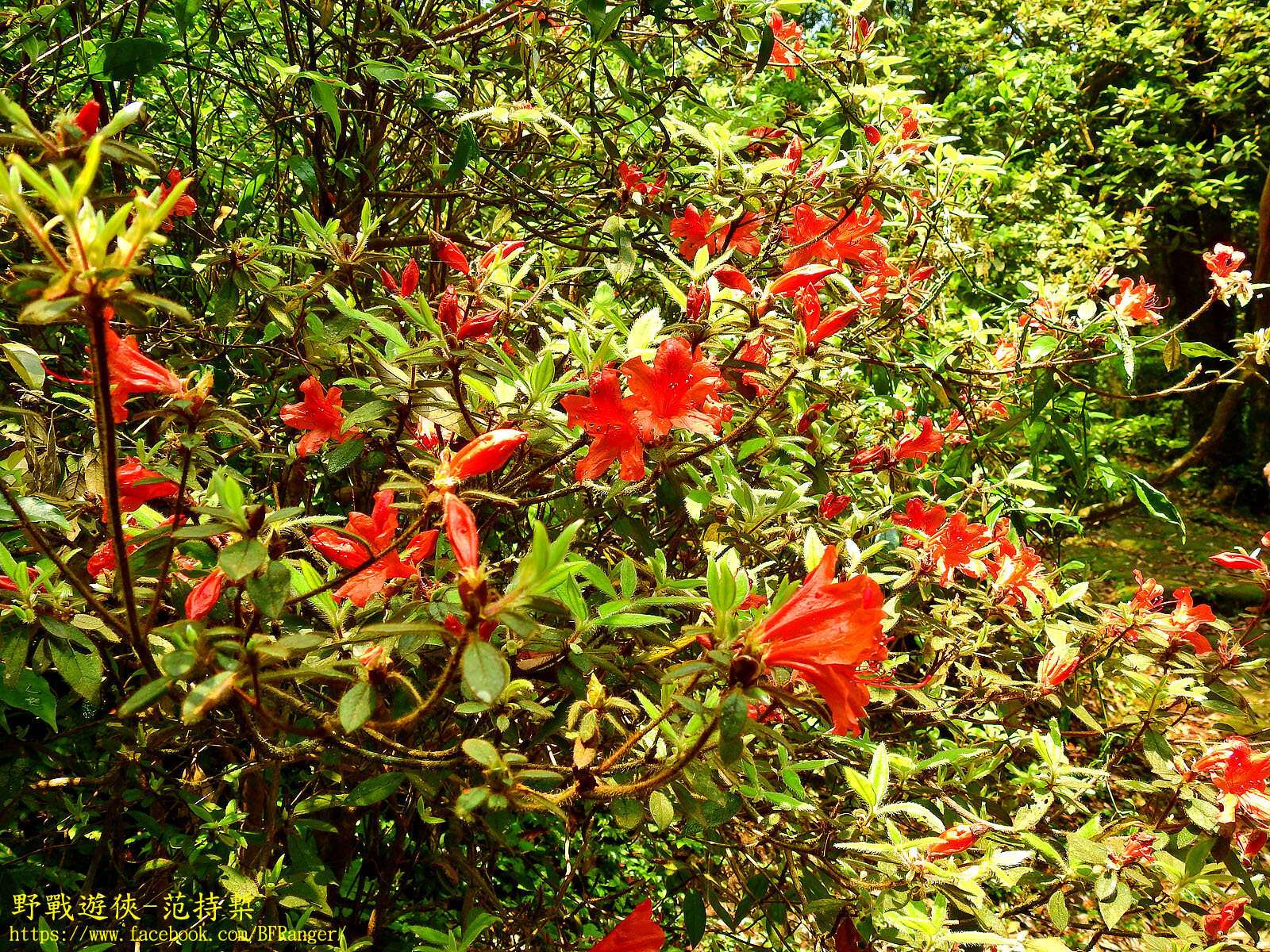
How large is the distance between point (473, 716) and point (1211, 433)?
4.43 meters

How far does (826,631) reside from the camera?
775 millimetres

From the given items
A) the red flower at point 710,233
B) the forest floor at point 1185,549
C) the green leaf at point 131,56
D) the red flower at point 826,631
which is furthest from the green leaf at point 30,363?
the forest floor at point 1185,549

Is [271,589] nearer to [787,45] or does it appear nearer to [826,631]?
[826,631]

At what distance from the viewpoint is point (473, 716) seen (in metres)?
1.36

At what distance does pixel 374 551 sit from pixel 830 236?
1116 mm

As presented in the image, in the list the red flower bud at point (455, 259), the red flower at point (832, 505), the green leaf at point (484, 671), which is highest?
A: the red flower bud at point (455, 259)

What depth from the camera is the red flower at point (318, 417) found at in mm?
1149

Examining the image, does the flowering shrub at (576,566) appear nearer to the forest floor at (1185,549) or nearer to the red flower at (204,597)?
the red flower at (204,597)

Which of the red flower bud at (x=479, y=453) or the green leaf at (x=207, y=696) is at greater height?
the red flower bud at (x=479, y=453)

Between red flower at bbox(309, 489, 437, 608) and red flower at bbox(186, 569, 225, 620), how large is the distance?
0.48 ft

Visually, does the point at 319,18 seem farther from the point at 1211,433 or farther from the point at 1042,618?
the point at 1211,433

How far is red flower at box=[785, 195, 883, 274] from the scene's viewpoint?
1.60m

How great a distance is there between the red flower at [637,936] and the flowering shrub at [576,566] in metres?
0.01

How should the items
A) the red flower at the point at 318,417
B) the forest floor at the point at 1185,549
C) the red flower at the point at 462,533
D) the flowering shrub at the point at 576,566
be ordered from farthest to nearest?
the forest floor at the point at 1185,549 < the red flower at the point at 318,417 < the flowering shrub at the point at 576,566 < the red flower at the point at 462,533
